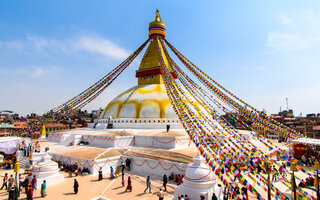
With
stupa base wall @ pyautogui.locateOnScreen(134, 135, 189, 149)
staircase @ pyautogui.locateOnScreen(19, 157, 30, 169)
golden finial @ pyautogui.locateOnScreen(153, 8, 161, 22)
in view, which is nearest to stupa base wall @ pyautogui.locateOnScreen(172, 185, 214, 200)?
stupa base wall @ pyautogui.locateOnScreen(134, 135, 189, 149)

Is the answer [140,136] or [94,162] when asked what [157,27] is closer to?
[140,136]

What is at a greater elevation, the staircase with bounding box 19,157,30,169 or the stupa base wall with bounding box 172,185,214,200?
the stupa base wall with bounding box 172,185,214,200

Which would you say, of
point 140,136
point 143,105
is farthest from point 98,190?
point 143,105

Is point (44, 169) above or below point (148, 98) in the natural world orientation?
below

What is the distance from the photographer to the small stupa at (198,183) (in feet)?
22.1

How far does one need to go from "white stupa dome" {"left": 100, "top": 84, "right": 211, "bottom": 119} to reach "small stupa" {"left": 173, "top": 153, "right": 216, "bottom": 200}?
11497 millimetres

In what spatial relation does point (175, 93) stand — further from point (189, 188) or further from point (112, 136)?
point (189, 188)

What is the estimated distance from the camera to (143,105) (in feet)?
63.5

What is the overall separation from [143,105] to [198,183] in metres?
13.1

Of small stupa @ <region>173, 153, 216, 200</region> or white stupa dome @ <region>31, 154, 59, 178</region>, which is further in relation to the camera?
white stupa dome @ <region>31, 154, 59, 178</region>

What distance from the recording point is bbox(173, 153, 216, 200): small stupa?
6.72 metres

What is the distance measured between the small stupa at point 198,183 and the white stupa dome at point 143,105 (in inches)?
453

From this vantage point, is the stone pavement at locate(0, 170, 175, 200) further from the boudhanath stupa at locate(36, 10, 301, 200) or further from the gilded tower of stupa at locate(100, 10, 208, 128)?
the gilded tower of stupa at locate(100, 10, 208, 128)

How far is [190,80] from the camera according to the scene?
50.3 ft
